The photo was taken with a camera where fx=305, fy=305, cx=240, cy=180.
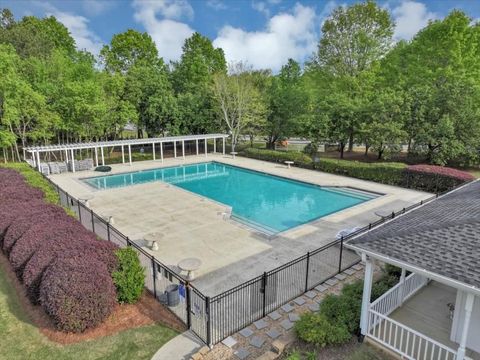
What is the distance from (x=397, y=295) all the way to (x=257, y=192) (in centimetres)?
1398

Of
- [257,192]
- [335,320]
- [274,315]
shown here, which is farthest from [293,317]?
[257,192]

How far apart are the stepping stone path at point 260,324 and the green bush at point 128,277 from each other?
3.07 m

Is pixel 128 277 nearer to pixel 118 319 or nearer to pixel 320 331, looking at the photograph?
pixel 118 319

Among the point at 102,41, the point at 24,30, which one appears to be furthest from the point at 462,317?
the point at 102,41

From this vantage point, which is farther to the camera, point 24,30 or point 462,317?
point 24,30

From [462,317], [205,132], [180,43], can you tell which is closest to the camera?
[462,317]

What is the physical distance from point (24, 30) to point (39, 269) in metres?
35.9

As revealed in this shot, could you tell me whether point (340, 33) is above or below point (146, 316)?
above

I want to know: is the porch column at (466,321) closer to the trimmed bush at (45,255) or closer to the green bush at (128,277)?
the green bush at (128,277)

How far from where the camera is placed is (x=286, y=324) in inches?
273

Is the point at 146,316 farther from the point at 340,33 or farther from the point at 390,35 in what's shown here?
the point at 390,35

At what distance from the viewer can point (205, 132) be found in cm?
3672

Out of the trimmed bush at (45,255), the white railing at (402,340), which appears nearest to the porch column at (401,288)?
the white railing at (402,340)

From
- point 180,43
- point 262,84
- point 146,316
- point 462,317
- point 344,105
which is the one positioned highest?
point 180,43
